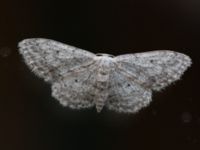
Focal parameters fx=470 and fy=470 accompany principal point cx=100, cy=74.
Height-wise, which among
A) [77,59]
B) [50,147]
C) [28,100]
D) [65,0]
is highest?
[65,0]

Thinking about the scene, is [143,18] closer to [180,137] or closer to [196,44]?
[196,44]

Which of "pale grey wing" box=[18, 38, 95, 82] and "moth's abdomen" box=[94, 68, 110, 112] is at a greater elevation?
"pale grey wing" box=[18, 38, 95, 82]

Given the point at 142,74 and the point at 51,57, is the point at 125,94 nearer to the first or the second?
the point at 142,74

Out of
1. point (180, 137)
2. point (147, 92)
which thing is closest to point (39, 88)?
point (147, 92)
